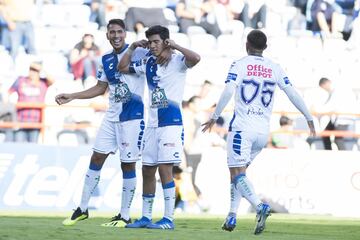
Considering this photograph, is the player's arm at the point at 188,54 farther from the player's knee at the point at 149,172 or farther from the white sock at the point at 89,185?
the white sock at the point at 89,185

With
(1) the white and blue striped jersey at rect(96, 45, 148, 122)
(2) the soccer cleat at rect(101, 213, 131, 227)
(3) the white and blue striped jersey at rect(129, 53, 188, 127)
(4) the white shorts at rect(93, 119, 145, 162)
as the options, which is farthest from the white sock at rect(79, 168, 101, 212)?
(3) the white and blue striped jersey at rect(129, 53, 188, 127)

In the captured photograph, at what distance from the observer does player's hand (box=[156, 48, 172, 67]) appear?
1216 centimetres

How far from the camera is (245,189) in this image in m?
12.3

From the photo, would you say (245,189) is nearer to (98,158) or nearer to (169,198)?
(169,198)

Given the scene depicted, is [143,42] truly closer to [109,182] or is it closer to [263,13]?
[109,182]

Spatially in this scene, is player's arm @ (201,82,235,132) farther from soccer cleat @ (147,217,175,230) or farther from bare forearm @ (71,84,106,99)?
bare forearm @ (71,84,106,99)

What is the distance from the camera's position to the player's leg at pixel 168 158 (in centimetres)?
1213

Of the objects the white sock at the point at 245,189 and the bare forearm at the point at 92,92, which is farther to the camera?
the bare forearm at the point at 92,92

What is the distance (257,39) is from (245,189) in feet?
5.59

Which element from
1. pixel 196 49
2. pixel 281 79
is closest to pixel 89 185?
pixel 281 79

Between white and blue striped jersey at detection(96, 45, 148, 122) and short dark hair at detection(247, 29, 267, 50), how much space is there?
123cm

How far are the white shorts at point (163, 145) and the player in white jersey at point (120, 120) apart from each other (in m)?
0.57

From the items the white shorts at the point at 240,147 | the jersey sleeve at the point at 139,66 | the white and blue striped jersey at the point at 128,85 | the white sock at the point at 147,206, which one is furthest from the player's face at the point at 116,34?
the white sock at the point at 147,206

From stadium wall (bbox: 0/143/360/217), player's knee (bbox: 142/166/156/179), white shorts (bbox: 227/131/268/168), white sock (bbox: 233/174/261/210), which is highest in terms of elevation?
white shorts (bbox: 227/131/268/168)
